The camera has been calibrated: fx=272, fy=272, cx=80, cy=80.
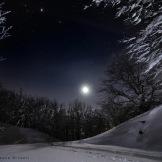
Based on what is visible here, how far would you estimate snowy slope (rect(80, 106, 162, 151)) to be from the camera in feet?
39.7

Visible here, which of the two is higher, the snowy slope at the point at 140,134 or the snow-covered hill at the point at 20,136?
the snow-covered hill at the point at 20,136

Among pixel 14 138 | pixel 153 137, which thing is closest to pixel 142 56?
pixel 153 137

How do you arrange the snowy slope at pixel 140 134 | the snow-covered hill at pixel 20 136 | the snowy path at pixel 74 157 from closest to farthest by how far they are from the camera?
the snowy path at pixel 74 157 < the snowy slope at pixel 140 134 < the snow-covered hill at pixel 20 136

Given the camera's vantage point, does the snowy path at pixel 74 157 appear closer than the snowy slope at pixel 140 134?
Yes

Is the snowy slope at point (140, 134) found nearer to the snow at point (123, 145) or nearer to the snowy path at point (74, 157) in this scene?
the snow at point (123, 145)

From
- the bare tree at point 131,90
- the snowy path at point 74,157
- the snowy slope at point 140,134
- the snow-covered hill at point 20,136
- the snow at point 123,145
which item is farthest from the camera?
the snow-covered hill at point 20,136

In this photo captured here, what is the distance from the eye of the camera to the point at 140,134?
1380 cm

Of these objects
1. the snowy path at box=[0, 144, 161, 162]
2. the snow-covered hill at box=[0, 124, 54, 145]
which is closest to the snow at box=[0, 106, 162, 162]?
the snowy path at box=[0, 144, 161, 162]

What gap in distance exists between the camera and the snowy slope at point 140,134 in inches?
476

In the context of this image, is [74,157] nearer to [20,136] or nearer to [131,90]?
[131,90]

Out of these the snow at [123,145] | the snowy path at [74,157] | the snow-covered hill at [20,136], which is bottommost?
the snowy path at [74,157]

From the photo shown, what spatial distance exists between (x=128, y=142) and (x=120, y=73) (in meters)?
16.8

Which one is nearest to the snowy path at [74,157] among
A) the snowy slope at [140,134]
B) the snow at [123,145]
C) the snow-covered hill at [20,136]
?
the snow at [123,145]

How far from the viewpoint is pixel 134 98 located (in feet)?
95.9
